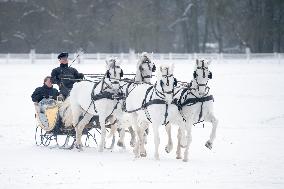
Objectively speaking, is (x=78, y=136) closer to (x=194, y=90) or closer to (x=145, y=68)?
(x=145, y=68)

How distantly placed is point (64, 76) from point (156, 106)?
4.30 m

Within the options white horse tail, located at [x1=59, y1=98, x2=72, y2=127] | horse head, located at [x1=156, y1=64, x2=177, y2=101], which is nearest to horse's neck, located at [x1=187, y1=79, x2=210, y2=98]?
horse head, located at [x1=156, y1=64, x2=177, y2=101]

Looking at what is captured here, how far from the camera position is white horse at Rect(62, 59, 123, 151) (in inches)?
629

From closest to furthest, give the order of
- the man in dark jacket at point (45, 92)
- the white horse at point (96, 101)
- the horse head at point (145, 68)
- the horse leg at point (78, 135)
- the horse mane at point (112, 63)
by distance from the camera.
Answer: the horse head at point (145, 68) < the horse mane at point (112, 63) < the white horse at point (96, 101) < the horse leg at point (78, 135) < the man in dark jacket at point (45, 92)

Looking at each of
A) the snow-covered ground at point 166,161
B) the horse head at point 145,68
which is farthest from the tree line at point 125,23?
the horse head at point 145,68

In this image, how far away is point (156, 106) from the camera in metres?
14.3

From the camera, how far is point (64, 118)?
17.2m

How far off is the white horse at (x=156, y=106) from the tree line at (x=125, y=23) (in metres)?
45.3

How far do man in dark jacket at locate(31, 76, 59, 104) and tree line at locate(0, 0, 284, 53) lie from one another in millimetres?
42742

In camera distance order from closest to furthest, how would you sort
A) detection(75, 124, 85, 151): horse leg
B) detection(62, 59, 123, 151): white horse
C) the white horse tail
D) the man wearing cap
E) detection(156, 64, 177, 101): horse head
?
1. detection(156, 64, 177, 101): horse head
2. detection(62, 59, 123, 151): white horse
3. detection(75, 124, 85, 151): horse leg
4. the white horse tail
5. the man wearing cap

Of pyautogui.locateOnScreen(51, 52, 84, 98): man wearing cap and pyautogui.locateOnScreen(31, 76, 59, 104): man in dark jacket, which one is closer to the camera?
pyautogui.locateOnScreen(51, 52, 84, 98): man wearing cap

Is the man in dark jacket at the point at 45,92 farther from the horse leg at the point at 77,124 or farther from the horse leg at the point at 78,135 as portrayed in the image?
the horse leg at the point at 78,135

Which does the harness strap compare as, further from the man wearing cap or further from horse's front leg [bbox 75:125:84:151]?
the man wearing cap

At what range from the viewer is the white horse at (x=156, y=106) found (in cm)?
1425
